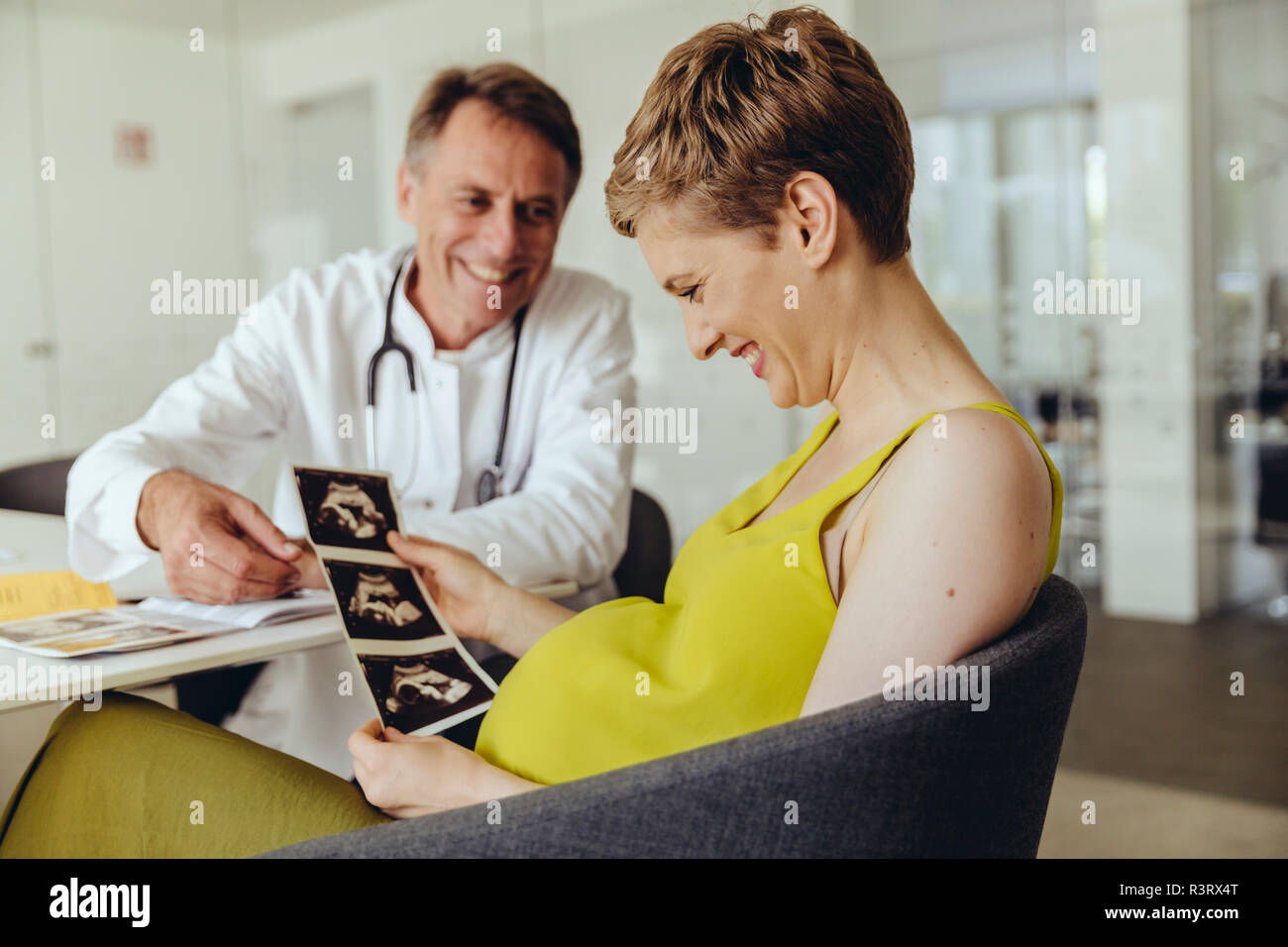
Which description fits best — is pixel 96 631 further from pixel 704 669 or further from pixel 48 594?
pixel 704 669

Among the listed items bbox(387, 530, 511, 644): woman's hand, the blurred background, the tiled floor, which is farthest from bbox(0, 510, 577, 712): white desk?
the blurred background

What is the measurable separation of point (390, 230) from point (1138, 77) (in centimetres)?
247

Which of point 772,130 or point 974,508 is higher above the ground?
point 772,130

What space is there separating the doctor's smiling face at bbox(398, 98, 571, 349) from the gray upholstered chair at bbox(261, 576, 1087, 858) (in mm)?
1170

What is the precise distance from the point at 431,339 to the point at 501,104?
39 centimetres

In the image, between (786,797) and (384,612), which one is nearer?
(786,797)

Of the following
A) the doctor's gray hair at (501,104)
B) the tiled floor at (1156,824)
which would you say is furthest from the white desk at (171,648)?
the tiled floor at (1156,824)

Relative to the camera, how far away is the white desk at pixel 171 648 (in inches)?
41.7

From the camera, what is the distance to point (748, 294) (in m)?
0.99

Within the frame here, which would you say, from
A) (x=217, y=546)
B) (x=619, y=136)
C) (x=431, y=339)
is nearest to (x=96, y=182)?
(x=619, y=136)

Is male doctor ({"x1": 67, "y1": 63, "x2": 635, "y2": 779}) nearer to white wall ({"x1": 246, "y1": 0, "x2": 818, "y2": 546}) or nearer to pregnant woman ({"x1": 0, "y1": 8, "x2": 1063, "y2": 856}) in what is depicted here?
pregnant woman ({"x1": 0, "y1": 8, "x2": 1063, "y2": 856})

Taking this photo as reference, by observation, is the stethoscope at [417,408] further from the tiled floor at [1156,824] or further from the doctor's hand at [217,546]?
the tiled floor at [1156,824]

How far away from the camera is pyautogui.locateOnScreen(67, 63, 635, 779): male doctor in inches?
62.6
